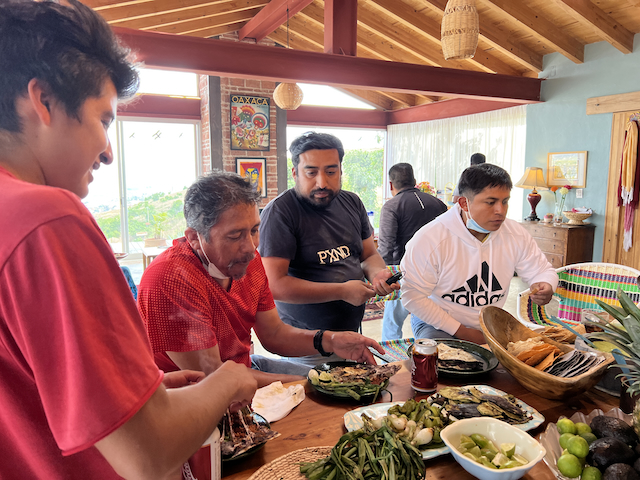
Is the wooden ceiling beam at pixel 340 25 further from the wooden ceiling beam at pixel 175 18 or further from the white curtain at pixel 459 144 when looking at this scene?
the white curtain at pixel 459 144

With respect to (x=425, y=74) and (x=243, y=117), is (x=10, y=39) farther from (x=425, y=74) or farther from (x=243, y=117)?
(x=243, y=117)

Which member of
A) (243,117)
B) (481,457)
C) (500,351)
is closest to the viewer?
(481,457)

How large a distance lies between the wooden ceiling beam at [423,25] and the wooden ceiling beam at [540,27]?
90 cm

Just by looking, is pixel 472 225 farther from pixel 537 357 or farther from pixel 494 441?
pixel 494 441

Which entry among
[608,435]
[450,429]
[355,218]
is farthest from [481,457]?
[355,218]

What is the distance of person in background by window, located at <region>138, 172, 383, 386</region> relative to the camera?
4.33 ft

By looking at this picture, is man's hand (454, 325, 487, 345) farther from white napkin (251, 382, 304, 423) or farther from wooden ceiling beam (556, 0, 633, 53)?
wooden ceiling beam (556, 0, 633, 53)

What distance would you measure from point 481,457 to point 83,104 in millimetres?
1007

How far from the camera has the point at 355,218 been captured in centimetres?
259

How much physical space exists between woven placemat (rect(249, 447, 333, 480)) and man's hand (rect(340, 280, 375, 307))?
3.69ft

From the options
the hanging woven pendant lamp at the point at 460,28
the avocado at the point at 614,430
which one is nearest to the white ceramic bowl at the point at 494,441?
the avocado at the point at 614,430

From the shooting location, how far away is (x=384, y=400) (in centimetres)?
132

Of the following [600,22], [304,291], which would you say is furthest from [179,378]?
[600,22]

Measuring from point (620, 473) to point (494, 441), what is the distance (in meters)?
0.24
